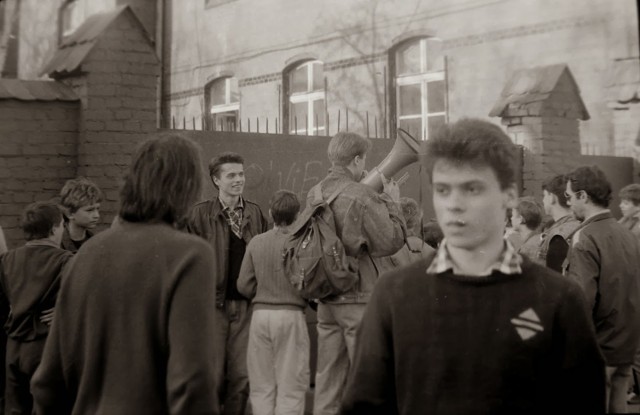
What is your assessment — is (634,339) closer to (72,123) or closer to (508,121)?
(72,123)

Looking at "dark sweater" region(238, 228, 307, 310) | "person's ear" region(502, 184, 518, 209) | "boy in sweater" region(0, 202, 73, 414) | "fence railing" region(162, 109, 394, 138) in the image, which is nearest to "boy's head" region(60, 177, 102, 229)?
"boy in sweater" region(0, 202, 73, 414)

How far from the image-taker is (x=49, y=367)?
2.67 metres

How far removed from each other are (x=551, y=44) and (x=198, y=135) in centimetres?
469

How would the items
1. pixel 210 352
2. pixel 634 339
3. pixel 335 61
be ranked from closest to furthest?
pixel 210 352 < pixel 634 339 < pixel 335 61

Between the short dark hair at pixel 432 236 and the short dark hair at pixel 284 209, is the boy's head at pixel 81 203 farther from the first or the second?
the short dark hair at pixel 432 236

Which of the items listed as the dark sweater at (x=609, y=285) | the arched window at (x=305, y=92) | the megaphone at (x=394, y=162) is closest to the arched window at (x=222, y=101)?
the arched window at (x=305, y=92)

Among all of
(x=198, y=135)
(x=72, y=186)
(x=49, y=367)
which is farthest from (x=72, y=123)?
(x=49, y=367)

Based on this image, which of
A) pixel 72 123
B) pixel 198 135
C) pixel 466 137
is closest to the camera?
pixel 466 137

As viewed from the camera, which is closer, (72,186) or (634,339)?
(634,339)

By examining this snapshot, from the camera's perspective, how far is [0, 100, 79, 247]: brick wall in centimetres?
625

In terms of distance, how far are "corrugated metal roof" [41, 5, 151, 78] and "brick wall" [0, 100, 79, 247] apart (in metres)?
0.31

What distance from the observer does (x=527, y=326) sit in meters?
2.06

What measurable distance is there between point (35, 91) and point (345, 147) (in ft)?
8.67

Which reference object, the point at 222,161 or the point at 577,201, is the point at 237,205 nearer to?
the point at 222,161
